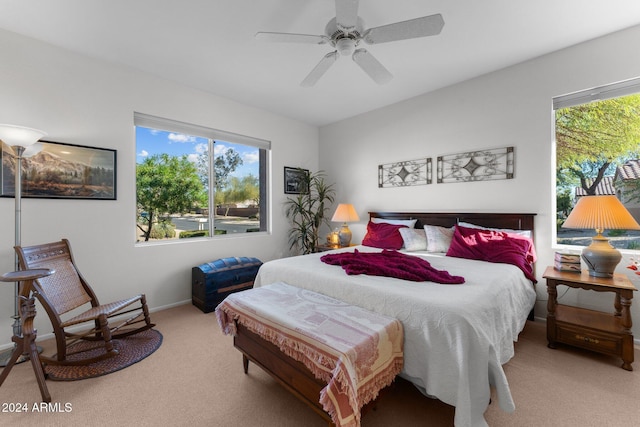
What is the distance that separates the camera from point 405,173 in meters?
3.90

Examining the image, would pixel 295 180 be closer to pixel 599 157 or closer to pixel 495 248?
pixel 495 248

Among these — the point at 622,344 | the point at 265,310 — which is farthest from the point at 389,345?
the point at 622,344

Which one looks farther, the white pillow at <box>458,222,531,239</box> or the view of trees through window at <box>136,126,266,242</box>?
the view of trees through window at <box>136,126,266,242</box>

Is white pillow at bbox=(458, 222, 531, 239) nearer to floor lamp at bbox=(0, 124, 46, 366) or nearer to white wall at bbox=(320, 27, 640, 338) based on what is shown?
white wall at bbox=(320, 27, 640, 338)

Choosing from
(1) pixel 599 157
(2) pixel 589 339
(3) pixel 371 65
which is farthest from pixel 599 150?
(3) pixel 371 65

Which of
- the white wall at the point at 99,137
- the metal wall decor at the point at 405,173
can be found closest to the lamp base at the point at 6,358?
the white wall at the point at 99,137

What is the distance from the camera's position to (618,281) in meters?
2.13

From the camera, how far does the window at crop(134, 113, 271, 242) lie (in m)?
3.28

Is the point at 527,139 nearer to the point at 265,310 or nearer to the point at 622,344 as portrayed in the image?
the point at 622,344

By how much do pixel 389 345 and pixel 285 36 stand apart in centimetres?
219

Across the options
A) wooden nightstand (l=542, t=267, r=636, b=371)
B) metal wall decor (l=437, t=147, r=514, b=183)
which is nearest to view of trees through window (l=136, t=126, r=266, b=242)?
metal wall decor (l=437, t=147, r=514, b=183)

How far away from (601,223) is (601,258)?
0.32 meters

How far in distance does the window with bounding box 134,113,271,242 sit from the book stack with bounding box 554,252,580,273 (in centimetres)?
371

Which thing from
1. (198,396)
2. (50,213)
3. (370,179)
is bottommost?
(198,396)
